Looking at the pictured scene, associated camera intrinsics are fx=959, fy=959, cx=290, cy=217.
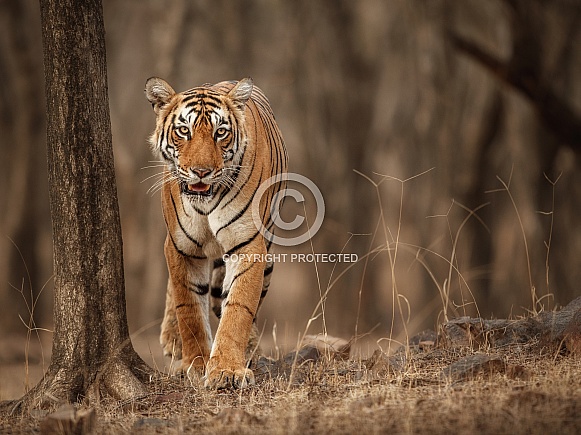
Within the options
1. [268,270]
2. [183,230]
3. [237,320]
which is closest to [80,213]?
[183,230]

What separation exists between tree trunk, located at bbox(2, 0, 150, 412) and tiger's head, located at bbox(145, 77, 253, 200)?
0.46m

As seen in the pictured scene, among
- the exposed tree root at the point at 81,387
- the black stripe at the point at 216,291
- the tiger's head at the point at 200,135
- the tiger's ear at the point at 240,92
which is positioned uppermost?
the tiger's ear at the point at 240,92

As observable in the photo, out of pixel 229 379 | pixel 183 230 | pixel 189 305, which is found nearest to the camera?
pixel 229 379

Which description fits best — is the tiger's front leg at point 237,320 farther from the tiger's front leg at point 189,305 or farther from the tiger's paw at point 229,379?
the tiger's front leg at point 189,305

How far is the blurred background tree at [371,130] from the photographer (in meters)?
14.4

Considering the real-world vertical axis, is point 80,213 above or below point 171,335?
above

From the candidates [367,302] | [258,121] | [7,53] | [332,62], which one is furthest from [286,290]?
[258,121]

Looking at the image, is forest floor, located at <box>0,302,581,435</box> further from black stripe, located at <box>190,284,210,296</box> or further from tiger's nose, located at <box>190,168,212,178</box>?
tiger's nose, located at <box>190,168,212,178</box>

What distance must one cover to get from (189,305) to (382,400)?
2018 millimetres

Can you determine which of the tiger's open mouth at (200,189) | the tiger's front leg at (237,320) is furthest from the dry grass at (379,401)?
the tiger's open mouth at (200,189)

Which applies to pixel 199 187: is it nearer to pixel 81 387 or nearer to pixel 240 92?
pixel 240 92

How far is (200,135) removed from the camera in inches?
238

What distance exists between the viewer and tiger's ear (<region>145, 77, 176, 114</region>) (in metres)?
6.26

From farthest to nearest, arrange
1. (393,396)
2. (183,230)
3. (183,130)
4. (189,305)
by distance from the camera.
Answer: (189,305) < (183,230) < (183,130) < (393,396)
